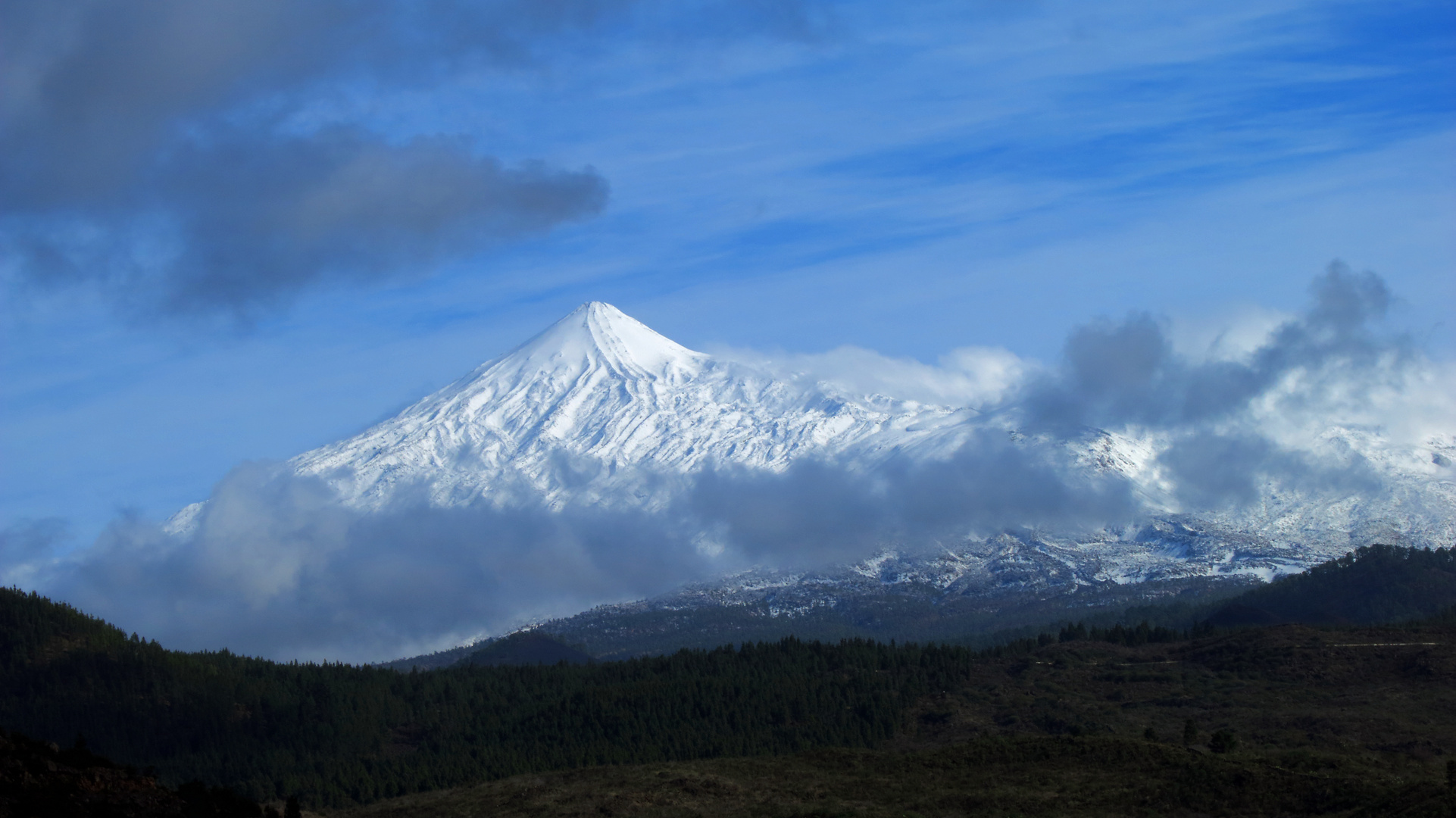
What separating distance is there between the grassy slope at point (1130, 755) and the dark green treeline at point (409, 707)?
33.8 feet

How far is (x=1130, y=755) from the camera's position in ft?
228

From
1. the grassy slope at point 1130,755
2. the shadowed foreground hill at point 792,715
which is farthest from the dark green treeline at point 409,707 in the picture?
the grassy slope at point 1130,755

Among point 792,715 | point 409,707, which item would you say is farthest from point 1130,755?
point 409,707

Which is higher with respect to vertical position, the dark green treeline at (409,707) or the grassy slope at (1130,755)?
the dark green treeline at (409,707)

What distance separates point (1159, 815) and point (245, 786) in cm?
7150

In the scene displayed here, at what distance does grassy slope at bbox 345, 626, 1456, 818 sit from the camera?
61.8 m

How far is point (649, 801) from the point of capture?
217 feet

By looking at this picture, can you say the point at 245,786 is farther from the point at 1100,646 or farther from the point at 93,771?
the point at 1100,646

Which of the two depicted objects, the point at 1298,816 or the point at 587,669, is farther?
the point at 587,669

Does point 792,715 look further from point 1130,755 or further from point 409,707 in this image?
point 1130,755

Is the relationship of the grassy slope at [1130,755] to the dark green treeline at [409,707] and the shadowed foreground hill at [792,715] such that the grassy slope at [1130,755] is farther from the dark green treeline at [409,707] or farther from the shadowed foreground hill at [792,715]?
the dark green treeline at [409,707]

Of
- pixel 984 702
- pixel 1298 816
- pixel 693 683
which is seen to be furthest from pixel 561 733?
pixel 1298 816

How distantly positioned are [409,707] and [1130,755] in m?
81.6

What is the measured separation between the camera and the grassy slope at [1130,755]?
61812 millimetres
